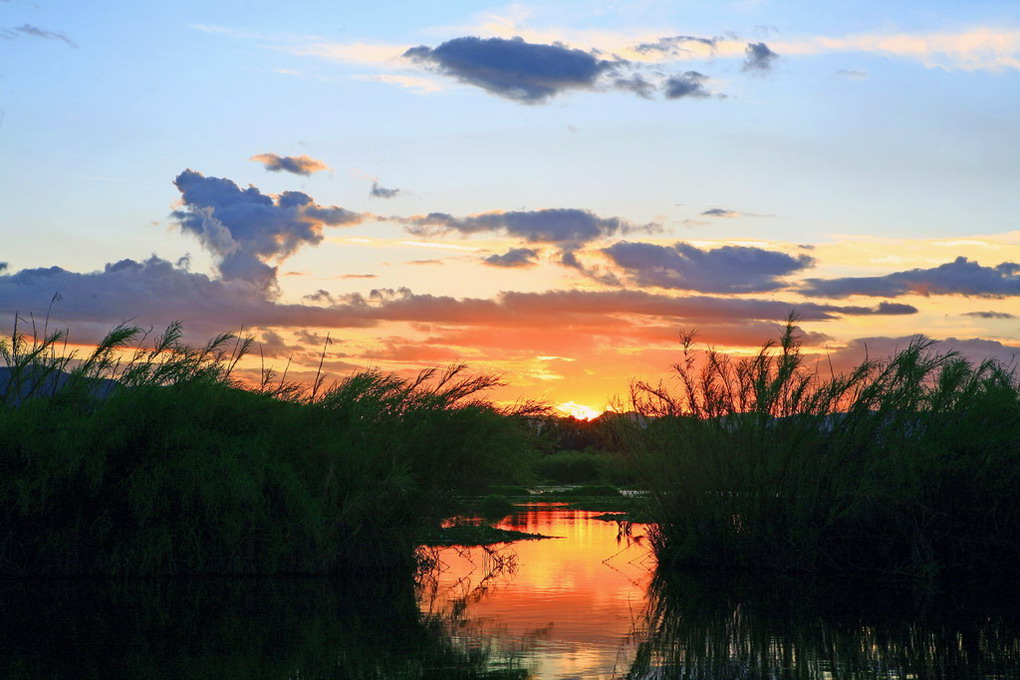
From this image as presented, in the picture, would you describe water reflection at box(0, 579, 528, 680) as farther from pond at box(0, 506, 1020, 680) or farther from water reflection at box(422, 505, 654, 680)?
water reflection at box(422, 505, 654, 680)

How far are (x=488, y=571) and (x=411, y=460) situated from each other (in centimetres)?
312

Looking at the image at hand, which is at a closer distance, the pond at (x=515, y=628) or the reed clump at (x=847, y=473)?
the pond at (x=515, y=628)

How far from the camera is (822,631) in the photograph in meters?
13.6

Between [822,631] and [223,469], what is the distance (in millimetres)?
9238

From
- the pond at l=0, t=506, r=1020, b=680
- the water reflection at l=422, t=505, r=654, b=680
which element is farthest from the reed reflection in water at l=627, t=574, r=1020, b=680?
the water reflection at l=422, t=505, r=654, b=680

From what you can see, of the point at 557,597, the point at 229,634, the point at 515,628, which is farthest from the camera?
the point at 557,597

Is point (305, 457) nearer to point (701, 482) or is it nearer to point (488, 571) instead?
point (488, 571)

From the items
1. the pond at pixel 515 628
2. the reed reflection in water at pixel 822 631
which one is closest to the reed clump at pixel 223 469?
the pond at pixel 515 628

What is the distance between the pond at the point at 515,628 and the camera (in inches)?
444

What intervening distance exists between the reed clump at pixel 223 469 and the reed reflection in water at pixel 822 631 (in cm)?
441

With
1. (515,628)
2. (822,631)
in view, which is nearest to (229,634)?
(515,628)

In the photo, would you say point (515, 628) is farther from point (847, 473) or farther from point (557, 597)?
point (847, 473)

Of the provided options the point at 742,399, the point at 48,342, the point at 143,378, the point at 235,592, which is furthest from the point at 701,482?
the point at 48,342

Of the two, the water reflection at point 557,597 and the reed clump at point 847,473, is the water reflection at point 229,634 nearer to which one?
the water reflection at point 557,597
